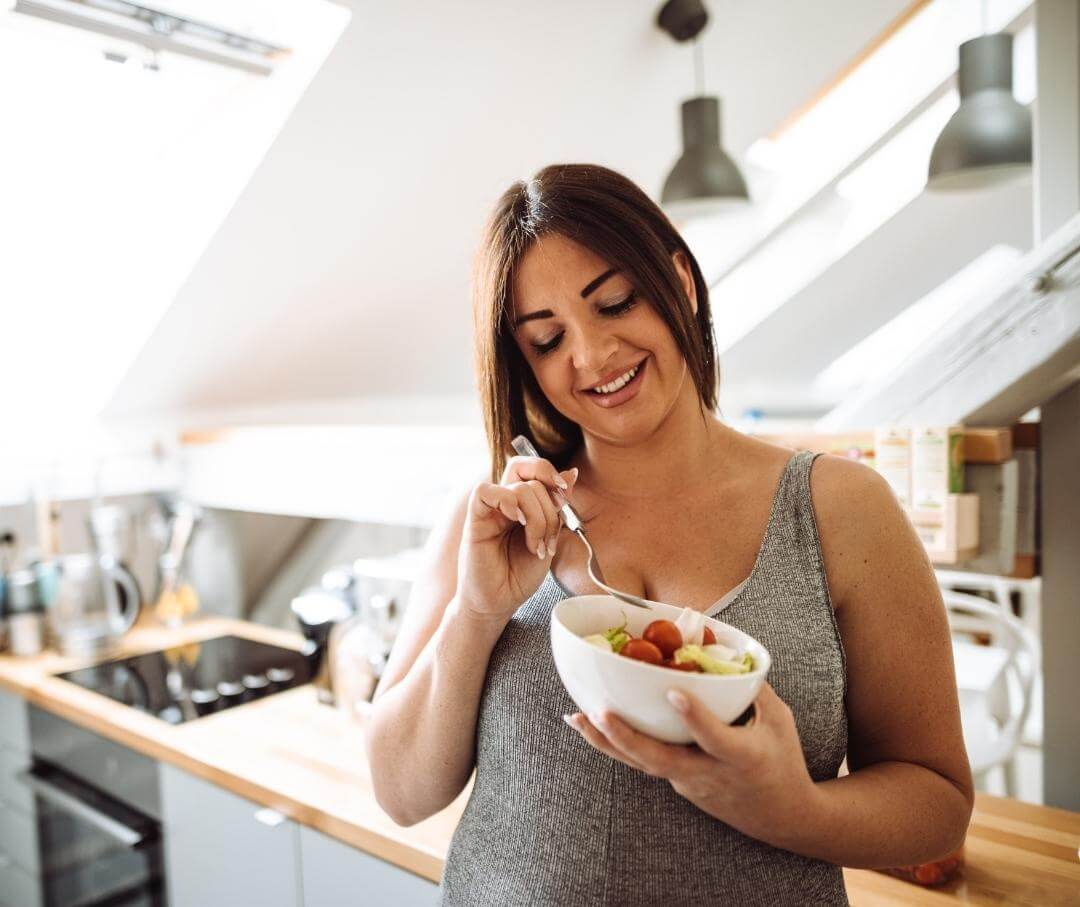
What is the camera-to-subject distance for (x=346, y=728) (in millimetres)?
1763

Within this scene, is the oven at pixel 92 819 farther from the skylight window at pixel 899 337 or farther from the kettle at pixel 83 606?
the skylight window at pixel 899 337

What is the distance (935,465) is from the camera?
1.43 metres

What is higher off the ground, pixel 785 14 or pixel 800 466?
pixel 785 14

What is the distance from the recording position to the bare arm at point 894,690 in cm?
81

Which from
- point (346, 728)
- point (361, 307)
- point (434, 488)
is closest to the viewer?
point (346, 728)

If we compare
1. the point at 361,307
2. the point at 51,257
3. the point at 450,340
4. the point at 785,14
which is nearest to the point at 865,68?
the point at 785,14

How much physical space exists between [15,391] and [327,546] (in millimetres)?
1085

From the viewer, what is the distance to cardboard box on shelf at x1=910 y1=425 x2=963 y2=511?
142 centimetres

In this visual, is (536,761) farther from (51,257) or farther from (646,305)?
(51,257)

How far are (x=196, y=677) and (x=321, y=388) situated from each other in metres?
1.12

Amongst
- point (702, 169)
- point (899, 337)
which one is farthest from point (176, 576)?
point (899, 337)

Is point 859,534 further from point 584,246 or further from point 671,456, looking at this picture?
point 584,246

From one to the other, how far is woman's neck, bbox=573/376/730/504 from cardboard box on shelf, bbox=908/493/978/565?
0.58 meters

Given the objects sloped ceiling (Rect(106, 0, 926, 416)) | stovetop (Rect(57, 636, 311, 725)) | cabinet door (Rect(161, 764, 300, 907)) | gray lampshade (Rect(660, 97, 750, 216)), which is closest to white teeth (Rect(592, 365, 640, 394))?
cabinet door (Rect(161, 764, 300, 907))
